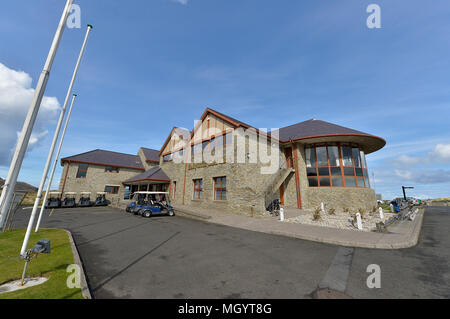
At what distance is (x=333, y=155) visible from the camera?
1639 cm

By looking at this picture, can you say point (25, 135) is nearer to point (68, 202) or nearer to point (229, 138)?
point (229, 138)

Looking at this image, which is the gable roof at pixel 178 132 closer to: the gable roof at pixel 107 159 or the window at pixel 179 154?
the window at pixel 179 154

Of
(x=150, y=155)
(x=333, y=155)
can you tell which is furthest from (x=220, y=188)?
(x=150, y=155)

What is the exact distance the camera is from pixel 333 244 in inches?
272

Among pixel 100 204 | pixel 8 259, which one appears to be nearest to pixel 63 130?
pixel 8 259

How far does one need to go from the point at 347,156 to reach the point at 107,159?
33.9 m

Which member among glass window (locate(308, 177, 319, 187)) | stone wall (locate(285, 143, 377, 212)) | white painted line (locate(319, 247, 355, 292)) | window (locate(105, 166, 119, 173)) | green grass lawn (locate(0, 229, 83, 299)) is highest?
window (locate(105, 166, 119, 173))

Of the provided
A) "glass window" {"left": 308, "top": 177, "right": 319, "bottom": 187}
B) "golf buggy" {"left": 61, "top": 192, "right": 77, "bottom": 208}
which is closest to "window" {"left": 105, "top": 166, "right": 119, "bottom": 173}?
"golf buggy" {"left": 61, "top": 192, "right": 77, "bottom": 208}

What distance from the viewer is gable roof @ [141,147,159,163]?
33.5 meters

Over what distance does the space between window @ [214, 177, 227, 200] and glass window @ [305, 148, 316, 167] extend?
8314mm

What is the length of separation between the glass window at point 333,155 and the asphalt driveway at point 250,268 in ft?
30.0

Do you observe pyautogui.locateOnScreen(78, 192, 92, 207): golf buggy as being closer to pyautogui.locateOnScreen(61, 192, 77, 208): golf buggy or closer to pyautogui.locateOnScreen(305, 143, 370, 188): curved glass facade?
pyautogui.locateOnScreen(61, 192, 77, 208): golf buggy

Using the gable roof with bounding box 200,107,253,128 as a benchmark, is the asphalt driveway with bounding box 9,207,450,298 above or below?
below

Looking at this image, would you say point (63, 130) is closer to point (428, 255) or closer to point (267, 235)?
point (267, 235)
